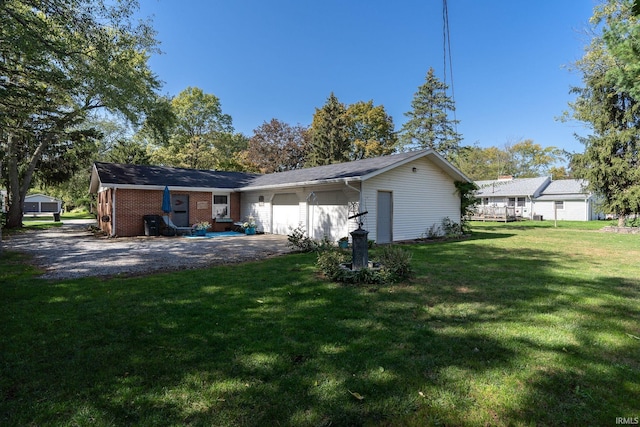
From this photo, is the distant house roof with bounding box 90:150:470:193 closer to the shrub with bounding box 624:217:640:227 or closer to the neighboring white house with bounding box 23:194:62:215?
the shrub with bounding box 624:217:640:227

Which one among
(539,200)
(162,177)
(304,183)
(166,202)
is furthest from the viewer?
(539,200)

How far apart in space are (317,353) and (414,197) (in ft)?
35.4

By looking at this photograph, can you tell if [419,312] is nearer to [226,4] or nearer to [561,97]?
[226,4]

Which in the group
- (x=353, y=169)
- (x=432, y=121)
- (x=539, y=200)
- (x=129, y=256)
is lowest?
(x=129, y=256)

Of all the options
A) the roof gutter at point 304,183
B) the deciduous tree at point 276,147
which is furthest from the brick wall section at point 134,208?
the deciduous tree at point 276,147

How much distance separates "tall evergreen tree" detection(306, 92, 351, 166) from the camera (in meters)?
32.3

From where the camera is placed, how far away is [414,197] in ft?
42.6

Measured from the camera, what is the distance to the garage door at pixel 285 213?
1451 centimetres

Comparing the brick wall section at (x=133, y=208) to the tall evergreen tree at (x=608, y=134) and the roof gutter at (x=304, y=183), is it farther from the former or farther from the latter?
the tall evergreen tree at (x=608, y=134)

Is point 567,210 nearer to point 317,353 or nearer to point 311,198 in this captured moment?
point 311,198

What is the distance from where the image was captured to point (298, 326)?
3801 mm

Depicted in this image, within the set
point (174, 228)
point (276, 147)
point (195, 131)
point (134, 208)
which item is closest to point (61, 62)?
point (134, 208)

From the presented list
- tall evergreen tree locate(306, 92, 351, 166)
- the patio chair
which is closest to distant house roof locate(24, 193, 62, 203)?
tall evergreen tree locate(306, 92, 351, 166)

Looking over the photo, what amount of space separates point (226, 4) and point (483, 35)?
9.07 meters
